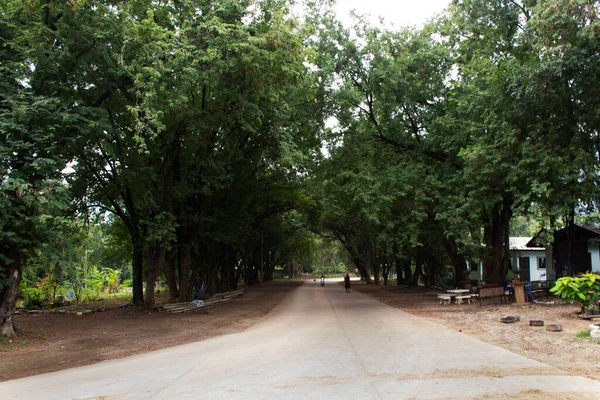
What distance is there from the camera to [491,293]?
17469mm

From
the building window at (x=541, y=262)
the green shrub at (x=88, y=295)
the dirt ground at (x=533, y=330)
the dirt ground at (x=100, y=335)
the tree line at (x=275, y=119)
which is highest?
the tree line at (x=275, y=119)

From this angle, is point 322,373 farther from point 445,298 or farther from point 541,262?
point 541,262

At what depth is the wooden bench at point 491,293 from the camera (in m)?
17.2

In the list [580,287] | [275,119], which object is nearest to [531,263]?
[580,287]

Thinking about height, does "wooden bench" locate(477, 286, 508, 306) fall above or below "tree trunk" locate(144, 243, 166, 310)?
below

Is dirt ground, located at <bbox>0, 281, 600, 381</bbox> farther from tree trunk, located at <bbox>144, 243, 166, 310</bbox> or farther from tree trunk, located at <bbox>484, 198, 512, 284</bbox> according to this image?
tree trunk, located at <bbox>484, 198, 512, 284</bbox>

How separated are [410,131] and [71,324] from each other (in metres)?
17.2

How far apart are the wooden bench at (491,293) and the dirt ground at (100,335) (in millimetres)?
8535

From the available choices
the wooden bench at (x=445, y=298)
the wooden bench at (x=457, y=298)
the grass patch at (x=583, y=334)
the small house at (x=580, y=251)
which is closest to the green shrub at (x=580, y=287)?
the grass patch at (x=583, y=334)

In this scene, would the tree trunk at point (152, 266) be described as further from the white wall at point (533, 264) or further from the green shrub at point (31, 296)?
the white wall at point (533, 264)

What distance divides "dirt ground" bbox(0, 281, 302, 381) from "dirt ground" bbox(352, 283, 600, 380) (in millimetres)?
6769

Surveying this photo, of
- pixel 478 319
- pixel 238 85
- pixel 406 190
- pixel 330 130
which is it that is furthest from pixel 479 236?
pixel 238 85

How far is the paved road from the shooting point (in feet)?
19.2

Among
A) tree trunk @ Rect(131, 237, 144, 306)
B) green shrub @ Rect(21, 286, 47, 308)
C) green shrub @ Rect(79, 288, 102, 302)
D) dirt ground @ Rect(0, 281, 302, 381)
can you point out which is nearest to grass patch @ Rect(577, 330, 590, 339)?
dirt ground @ Rect(0, 281, 302, 381)
